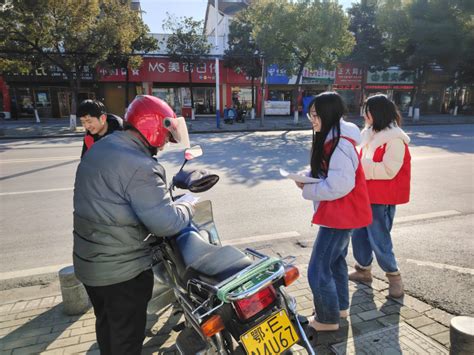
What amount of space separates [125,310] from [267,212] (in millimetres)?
3790

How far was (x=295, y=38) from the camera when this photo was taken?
700 inches

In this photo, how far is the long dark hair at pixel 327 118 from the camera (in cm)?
233

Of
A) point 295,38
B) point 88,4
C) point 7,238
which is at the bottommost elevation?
point 7,238

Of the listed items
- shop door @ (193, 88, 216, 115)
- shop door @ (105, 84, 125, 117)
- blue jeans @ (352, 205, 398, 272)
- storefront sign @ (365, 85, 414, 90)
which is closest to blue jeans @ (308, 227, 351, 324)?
blue jeans @ (352, 205, 398, 272)

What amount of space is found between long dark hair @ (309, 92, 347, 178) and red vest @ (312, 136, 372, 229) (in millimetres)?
42

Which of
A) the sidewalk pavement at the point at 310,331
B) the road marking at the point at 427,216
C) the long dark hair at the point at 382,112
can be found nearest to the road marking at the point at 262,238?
the sidewalk pavement at the point at 310,331

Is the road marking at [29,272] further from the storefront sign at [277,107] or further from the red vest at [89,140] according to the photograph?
the storefront sign at [277,107]

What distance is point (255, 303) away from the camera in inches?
69.0

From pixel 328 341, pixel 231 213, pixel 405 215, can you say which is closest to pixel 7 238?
pixel 231 213

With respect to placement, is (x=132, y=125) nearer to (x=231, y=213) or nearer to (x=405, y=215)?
(x=231, y=213)

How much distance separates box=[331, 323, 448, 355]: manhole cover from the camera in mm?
2424

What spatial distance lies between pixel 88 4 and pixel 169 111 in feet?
57.8

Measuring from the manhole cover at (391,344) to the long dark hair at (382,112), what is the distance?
5.42 ft

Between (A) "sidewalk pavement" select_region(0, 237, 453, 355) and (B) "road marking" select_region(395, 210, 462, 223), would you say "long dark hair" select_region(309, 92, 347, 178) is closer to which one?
(A) "sidewalk pavement" select_region(0, 237, 453, 355)
